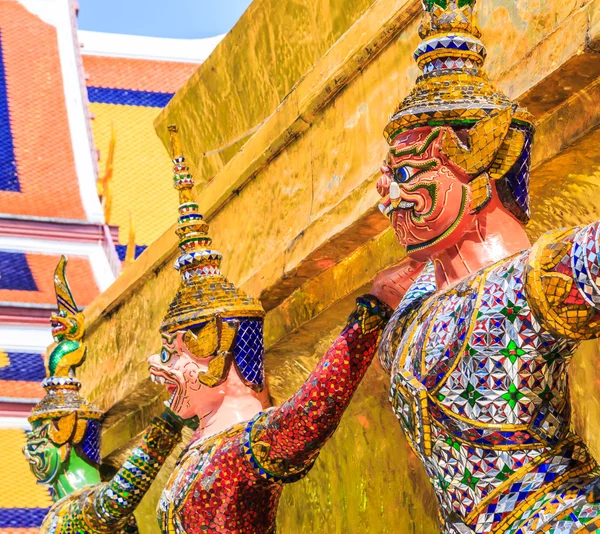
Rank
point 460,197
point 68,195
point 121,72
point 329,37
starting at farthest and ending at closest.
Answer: point 121,72 → point 68,195 → point 329,37 → point 460,197

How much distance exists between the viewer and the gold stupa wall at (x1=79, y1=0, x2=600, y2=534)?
3162mm

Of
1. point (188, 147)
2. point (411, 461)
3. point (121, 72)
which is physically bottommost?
point (411, 461)

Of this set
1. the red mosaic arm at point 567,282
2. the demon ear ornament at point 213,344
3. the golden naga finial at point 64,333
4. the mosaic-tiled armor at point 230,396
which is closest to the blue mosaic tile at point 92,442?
the golden naga finial at point 64,333

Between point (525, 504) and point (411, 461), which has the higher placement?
point (411, 461)

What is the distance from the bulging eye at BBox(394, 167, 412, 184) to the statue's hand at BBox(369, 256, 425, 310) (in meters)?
0.32

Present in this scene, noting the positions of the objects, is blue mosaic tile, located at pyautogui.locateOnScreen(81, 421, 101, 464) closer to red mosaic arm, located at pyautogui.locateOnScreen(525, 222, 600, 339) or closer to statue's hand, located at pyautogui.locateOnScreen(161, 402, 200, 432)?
statue's hand, located at pyautogui.locateOnScreen(161, 402, 200, 432)

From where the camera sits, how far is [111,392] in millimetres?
5570

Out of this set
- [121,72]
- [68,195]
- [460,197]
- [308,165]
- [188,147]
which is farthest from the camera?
[121,72]

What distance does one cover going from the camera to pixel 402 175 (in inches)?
110

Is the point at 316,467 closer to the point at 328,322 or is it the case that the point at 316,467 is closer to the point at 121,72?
the point at 328,322

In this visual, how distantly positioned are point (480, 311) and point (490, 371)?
12 cm

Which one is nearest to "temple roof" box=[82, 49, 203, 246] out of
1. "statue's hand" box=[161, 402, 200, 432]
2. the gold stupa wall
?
the gold stupa wall

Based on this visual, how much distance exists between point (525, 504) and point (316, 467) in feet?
6.00

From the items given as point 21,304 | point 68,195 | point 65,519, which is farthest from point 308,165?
point 68,195
